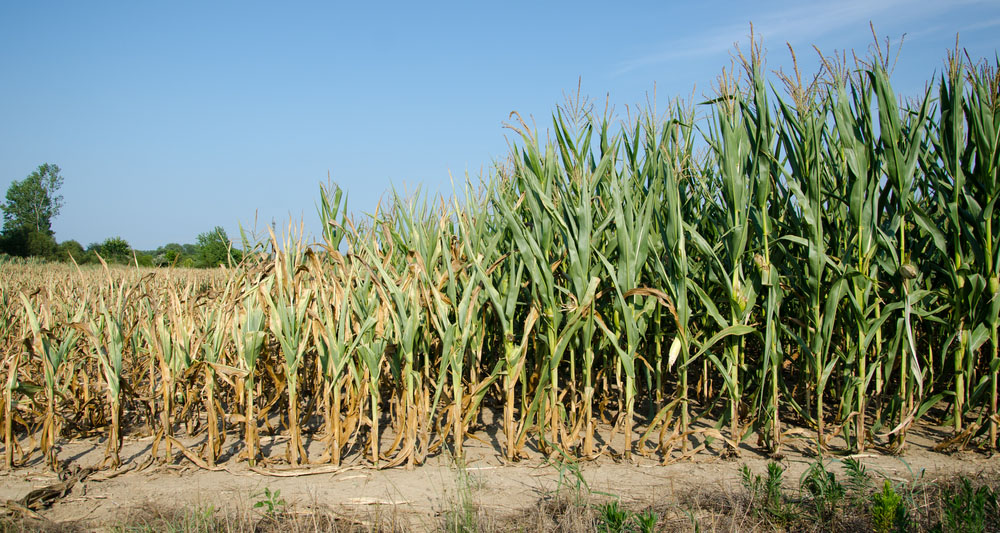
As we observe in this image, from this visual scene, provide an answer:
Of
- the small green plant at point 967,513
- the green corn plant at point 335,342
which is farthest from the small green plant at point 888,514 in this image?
the green corn plant at point 335,342

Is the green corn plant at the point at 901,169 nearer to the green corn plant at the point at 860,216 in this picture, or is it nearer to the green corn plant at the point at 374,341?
the green corn plant at the point at 860,216

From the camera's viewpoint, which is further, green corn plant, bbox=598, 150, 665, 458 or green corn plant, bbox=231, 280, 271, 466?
green corn plant, bbox=231, 280, 271, 466

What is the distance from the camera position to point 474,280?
3.42 meters

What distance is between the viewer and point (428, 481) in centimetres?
321

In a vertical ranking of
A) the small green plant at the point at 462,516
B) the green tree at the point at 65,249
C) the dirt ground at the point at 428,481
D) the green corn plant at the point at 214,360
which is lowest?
the dirt ground at the point at 428,481

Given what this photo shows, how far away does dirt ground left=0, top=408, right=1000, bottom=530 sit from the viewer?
2887 mm

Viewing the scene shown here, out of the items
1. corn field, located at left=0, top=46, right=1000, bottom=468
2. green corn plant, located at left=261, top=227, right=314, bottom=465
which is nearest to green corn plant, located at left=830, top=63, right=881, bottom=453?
corn field, located at left=0, top=46, right=1000, bottom=468

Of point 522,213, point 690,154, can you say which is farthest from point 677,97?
point 522,213

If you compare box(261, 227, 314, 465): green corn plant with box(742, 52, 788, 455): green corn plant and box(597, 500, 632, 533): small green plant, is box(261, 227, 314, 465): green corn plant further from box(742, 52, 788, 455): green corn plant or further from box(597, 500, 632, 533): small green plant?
box(742, 52, 788, 455): green corn plant

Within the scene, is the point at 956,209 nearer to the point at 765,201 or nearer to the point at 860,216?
the point at 860,216

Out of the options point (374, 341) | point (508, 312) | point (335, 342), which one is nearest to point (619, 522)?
point (508, 312)

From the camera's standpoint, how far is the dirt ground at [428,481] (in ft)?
9.47

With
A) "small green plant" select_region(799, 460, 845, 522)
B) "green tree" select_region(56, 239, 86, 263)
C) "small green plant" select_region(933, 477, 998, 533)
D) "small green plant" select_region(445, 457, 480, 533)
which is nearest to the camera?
"small green plant" select_region(933, 477, 998, 533)

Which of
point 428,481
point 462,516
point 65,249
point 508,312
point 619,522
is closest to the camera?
point 619,522
